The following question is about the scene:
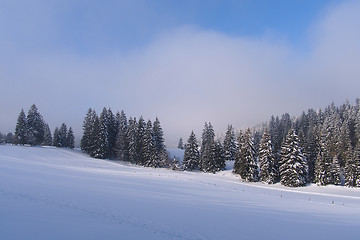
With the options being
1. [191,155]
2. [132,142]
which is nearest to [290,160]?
[191,155]

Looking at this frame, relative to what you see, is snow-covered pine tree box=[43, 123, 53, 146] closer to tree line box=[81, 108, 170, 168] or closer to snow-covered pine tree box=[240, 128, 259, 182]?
tree line box=[81, 108, 170, 168]

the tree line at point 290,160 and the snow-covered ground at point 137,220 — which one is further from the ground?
the tree line at point 290,160

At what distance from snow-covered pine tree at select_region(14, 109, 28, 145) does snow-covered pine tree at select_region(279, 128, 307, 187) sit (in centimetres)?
6621

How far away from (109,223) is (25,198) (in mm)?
5312

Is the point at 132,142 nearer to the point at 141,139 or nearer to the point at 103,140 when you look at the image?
the point at 141,139

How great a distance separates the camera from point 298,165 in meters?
44.4

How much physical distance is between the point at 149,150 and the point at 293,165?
33.6m

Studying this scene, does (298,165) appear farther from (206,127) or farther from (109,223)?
(109,223)

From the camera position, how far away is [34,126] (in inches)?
2594

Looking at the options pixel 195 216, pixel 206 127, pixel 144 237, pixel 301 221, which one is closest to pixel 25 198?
pixel 144 237

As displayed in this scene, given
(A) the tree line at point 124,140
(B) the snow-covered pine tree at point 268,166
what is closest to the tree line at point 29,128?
(A) the tree line at point 124,140

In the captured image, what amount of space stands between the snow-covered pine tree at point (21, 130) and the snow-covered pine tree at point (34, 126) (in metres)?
1.11

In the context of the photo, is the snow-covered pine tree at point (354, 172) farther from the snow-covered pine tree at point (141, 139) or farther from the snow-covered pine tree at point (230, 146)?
the snow-covered pine tree at point (141, 139)

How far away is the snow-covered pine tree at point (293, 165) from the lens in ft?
144
